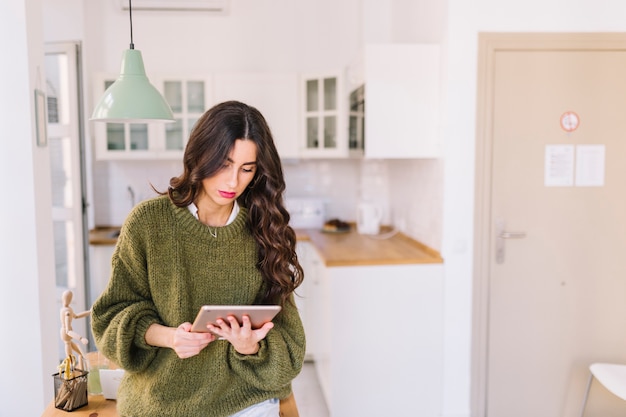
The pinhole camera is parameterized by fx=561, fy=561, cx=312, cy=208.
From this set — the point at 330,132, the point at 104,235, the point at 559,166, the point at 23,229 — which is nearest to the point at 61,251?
the point at 104,235

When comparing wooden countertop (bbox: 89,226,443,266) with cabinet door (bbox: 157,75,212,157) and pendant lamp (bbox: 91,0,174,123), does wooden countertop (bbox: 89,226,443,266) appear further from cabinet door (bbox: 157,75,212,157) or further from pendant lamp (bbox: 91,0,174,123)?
pendant lamp (bbox: 91,0,174,123)

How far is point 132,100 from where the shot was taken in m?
1.72

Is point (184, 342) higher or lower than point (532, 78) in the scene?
lower

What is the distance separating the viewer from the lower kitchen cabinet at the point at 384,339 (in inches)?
118

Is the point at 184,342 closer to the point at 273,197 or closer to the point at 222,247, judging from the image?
the point at 222,247

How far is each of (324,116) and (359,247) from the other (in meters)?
1.06

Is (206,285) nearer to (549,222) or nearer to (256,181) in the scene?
(256,181)

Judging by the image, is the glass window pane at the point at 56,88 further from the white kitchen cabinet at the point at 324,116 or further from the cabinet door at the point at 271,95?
the white kitchen cabinet at the point at 324,116

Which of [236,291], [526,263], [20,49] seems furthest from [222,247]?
[526,263]

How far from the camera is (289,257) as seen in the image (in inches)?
62.6

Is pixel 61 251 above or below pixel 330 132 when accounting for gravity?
below

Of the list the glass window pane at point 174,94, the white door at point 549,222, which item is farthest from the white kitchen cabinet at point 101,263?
the white door at point 549,222

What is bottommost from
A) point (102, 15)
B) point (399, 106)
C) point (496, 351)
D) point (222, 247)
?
point (496, 351)

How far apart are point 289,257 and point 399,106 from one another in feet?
5.92
